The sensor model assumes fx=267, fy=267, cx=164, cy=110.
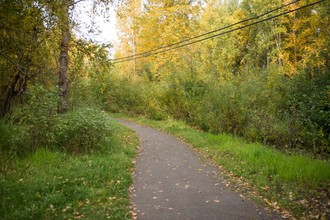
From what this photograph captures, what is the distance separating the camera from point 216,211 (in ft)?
17.7

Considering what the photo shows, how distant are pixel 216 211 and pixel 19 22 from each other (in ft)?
22.0

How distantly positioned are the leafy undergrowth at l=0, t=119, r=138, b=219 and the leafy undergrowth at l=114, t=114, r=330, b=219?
9.88 ft

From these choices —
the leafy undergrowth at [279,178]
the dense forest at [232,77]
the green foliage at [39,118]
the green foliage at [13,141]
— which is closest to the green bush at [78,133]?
the green foliage at [39,118]

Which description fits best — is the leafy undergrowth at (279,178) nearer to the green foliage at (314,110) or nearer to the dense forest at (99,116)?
the dense forest at (99,116)

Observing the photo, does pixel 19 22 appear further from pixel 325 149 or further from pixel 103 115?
pixel 325 149

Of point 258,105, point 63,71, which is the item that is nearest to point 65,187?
point 63,71

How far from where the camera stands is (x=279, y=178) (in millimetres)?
6719

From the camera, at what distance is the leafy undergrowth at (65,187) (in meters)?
5.10

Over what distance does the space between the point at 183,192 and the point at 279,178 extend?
247 centimetres

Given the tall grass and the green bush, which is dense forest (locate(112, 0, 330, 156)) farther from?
the green bush

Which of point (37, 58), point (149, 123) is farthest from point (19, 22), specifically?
point (149, 123)

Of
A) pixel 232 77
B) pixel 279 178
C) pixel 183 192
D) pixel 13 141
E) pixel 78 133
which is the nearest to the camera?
pixel 183 192

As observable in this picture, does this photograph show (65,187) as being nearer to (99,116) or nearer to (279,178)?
(99,116)

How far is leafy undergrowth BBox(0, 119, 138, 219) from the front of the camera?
16.7 ft
